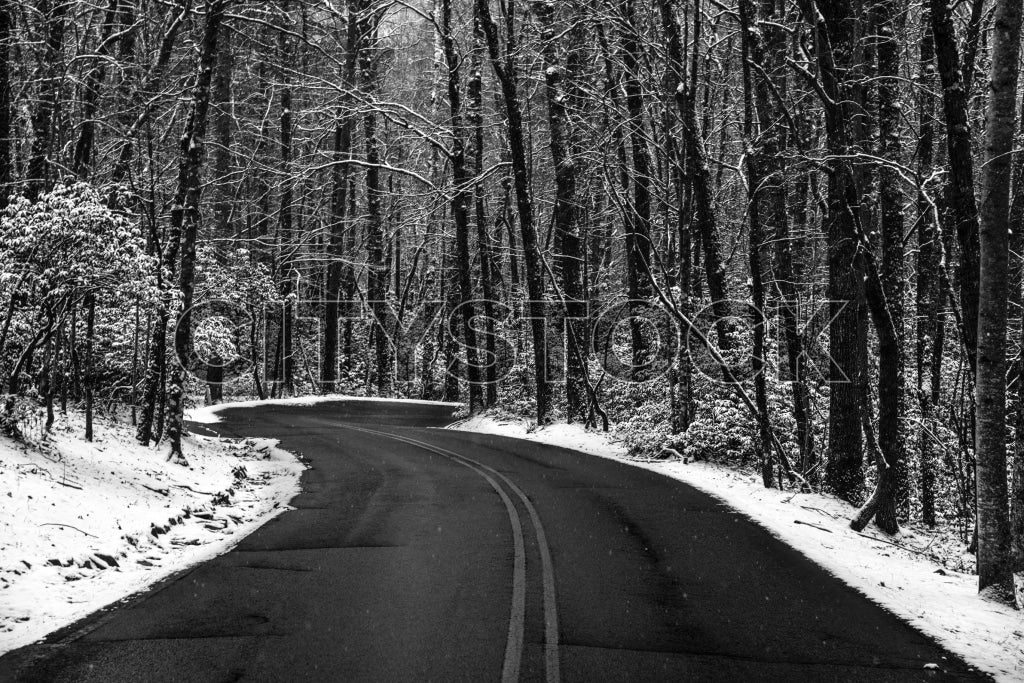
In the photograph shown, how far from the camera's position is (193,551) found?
10055mm

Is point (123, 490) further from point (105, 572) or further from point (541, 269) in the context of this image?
point (541, 269)

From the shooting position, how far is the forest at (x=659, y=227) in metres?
11.9

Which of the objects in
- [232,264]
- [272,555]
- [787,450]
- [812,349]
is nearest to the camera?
[272,555]

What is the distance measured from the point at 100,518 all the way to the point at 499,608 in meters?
5.73

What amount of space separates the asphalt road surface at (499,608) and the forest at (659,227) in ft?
9.37

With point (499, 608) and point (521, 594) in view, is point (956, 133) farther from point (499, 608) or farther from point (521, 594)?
point (499, 608)

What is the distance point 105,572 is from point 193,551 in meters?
1.39

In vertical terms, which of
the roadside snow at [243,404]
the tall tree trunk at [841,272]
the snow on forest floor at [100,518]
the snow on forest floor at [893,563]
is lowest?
the snow on forest floor at [893,563]

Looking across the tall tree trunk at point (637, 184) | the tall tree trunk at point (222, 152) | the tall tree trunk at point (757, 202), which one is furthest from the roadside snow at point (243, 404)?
the tall tree trunk at point (757, 202)

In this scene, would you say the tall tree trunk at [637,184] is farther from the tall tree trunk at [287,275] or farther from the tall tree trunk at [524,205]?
the tall tree trunk at [287,275]

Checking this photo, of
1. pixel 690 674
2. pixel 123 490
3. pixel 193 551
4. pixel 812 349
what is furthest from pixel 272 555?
pixel 812 349

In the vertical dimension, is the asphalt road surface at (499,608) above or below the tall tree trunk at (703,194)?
below

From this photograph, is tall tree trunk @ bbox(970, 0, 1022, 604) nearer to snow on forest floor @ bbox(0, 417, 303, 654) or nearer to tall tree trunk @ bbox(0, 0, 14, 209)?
snow on forest floor @ bbox(0, 417, 303, 654)

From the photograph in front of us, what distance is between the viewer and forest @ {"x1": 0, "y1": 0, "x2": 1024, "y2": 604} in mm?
11938
